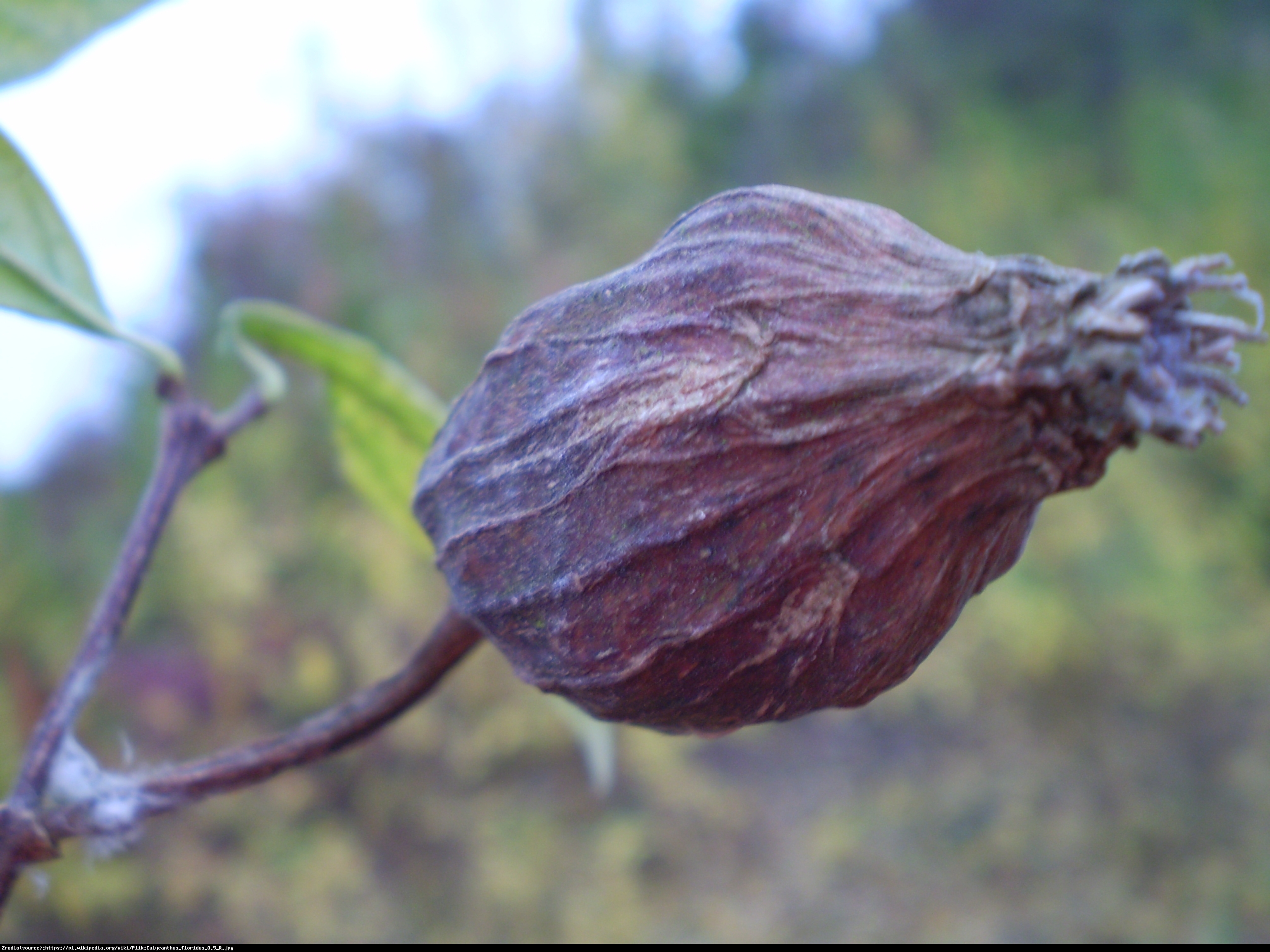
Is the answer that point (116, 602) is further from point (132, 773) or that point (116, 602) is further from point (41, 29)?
point (41, 29)

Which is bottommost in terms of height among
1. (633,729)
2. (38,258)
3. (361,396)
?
(633,729)

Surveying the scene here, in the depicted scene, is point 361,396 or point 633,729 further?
point 633,729

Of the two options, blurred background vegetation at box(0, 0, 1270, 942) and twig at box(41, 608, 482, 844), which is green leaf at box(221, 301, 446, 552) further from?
blurred background vegetation at box(0, 0, 1270, 942)

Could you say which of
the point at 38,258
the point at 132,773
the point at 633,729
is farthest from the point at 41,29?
the point at 633,729

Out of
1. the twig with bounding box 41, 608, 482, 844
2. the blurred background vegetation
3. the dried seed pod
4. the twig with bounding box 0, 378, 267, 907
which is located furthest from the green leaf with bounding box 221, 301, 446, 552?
the blurred background vegetation

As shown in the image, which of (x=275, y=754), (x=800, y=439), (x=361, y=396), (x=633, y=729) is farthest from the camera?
(x=633, y=729)

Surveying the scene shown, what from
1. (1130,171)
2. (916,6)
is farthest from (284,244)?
(1130,171)
